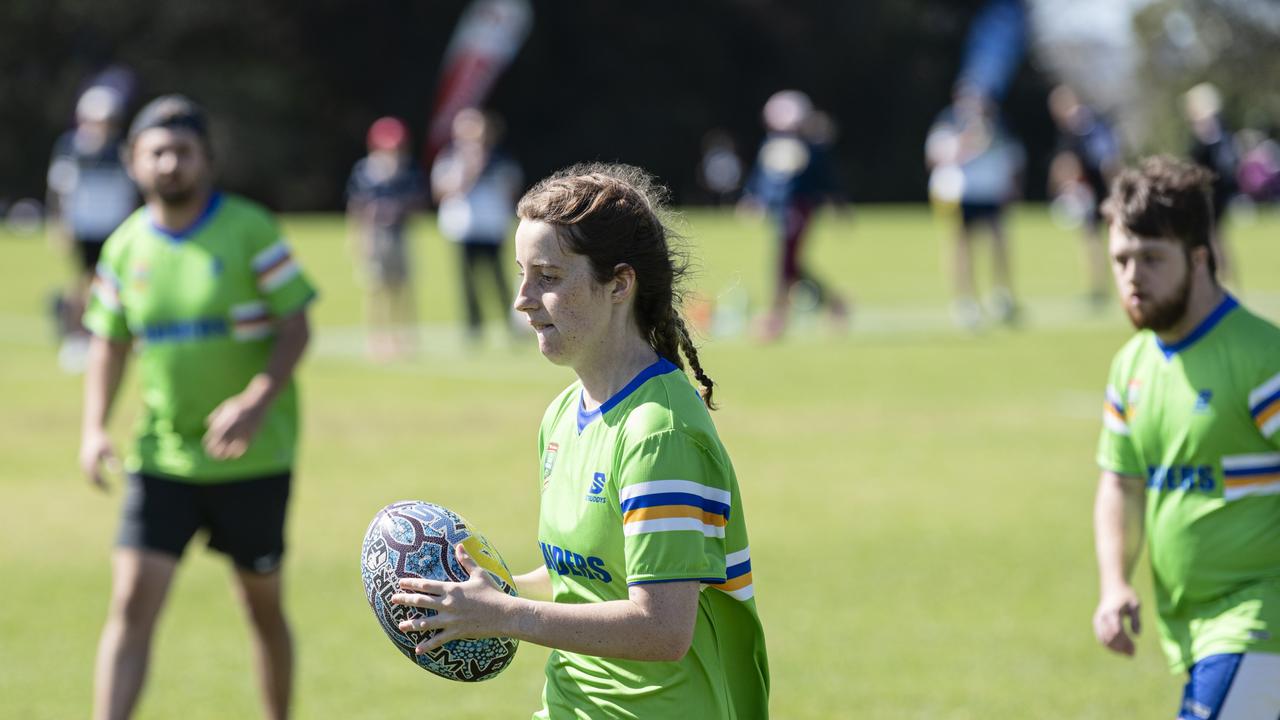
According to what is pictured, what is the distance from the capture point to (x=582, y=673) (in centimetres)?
394

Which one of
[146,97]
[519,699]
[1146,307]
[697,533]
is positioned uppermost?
[146,97]

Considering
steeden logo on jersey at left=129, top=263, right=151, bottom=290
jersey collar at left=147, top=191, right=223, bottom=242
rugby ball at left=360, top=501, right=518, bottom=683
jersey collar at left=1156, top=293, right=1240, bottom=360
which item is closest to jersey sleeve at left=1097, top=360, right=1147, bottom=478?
jersey collar at left=1156, top=293, right=1240, bottom=360

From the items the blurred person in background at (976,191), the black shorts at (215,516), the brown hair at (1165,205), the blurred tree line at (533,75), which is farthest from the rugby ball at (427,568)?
the blurred tree line at (533,75)

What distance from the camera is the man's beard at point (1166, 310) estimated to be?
4848mm

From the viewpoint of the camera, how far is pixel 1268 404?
4.74m

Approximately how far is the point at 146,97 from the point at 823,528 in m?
43.2

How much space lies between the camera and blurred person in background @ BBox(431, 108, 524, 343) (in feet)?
67.9

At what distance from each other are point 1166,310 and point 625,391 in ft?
5.93

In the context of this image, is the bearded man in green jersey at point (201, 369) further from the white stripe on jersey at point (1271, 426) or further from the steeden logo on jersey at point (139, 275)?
the white stripe on jersey at point (1271, 426)

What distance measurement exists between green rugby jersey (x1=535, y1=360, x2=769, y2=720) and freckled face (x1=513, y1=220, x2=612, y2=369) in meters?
0.16

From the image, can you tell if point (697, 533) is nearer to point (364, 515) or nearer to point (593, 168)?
point (593, 168)

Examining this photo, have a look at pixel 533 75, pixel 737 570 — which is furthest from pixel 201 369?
pixel 533 75

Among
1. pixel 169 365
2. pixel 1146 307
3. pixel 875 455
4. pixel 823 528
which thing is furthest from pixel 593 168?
pixel 875 455

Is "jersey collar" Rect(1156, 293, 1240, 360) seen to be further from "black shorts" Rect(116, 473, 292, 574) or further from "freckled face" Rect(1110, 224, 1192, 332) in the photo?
"black shorts" Rect(116, 473, 292, 574)
